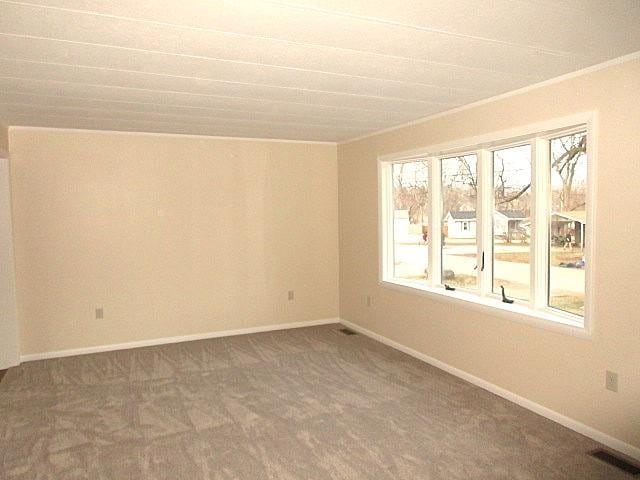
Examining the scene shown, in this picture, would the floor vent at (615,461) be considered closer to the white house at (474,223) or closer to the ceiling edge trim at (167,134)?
the white house at (474,223)

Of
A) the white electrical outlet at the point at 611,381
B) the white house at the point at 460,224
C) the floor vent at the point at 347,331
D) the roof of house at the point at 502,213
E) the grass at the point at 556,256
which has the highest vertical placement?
the roof of house at the point at 502,213

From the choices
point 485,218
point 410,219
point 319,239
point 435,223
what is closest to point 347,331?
point 319,239

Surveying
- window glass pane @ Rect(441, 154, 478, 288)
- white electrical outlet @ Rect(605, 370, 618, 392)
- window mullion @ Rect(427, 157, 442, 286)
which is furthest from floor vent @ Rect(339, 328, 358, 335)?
white electrical outlet @ Rect(605, 370, 618, 392)

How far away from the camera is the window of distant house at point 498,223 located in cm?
326

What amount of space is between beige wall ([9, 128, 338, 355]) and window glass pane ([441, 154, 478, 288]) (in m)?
1.89

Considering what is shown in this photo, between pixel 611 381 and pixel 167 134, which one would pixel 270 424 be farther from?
pixel 167 134

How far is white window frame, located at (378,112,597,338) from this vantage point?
2.94 meters

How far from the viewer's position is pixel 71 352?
4895mm

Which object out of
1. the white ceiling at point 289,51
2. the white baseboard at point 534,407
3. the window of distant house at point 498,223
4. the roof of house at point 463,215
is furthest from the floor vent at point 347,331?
the white ceiling at point 289,51

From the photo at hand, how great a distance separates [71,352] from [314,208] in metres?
3.13

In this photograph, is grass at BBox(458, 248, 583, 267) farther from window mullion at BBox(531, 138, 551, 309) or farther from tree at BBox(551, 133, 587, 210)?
tree at BBox(551, 133, 587, 210)

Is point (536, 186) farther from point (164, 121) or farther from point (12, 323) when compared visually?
point (12, 323)

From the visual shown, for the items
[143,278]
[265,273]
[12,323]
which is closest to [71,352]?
[12,323]

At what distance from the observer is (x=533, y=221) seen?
3.44m
